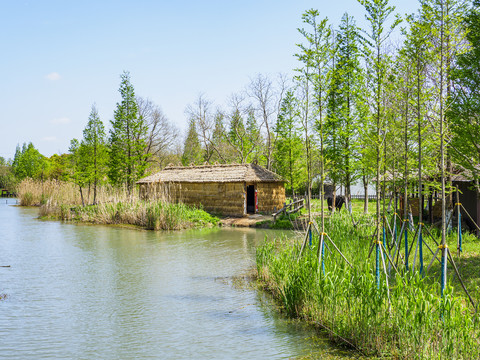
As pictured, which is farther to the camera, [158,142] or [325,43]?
[158,142]

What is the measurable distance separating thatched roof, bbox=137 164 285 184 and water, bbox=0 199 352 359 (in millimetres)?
9662

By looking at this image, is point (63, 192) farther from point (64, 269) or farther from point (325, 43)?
point (325, 43)

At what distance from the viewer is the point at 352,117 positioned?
2072 cm

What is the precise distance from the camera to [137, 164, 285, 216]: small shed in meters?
24.8

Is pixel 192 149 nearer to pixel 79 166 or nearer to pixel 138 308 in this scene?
pixel 79 166

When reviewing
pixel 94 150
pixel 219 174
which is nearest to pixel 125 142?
pixel 94 150

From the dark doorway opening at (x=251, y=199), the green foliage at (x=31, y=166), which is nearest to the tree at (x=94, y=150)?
the dark doorway opening at (x=251, y=199)

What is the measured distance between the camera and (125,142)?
30500 millimetres

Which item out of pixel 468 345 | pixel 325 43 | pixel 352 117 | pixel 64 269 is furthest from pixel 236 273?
pixel 352 117

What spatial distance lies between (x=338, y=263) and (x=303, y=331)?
1609 mm

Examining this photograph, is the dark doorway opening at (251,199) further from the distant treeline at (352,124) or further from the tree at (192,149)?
the tree at (192,149)

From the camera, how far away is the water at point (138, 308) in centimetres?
643

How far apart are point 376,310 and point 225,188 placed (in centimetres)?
1993

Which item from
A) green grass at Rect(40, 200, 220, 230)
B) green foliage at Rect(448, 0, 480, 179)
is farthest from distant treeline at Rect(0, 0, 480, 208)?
green grass at Rect(40, 200, 220, 230)
